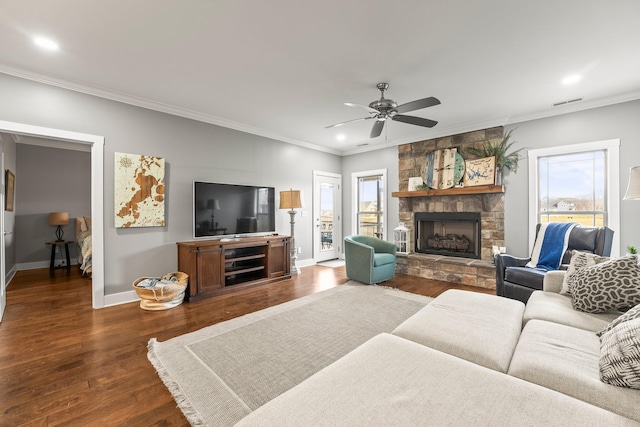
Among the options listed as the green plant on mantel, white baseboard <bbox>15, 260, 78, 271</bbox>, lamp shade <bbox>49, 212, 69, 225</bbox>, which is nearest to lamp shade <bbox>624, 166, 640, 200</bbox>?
the green plant on mantel

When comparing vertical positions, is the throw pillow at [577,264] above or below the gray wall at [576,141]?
below

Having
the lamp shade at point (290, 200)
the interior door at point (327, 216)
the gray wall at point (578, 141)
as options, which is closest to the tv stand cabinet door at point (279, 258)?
the lamp shade at point (290, 200)

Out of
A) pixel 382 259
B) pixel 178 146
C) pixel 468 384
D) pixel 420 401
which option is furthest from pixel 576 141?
pixel 178 146

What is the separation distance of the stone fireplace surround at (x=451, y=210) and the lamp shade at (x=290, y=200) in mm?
1939

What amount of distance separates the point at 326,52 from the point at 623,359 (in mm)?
2812

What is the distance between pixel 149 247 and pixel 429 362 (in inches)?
148

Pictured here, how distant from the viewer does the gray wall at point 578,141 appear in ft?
11.5

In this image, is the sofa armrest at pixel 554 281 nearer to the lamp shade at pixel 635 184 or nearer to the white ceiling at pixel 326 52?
the lamp shade at pixel 635 184

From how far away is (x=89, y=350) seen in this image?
234cm

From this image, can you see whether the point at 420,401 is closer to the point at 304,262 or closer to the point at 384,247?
the point at 384,247

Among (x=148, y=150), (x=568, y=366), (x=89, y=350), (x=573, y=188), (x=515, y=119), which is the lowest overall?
(x=89, y=350)

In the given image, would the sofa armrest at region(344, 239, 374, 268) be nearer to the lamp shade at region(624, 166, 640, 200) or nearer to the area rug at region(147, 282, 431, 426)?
the area rug at region(147, 282, 431, 426)

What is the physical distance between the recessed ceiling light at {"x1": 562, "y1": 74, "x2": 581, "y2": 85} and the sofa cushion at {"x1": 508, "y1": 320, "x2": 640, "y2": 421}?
2.90 m

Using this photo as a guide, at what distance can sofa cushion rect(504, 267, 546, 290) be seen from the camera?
2.98m
